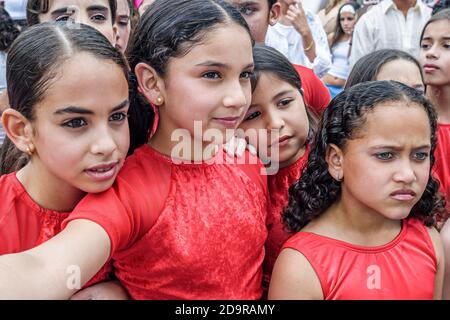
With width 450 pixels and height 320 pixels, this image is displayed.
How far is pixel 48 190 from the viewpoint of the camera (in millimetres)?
1488

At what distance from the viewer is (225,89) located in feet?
4.72

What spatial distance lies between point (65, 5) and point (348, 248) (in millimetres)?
1416

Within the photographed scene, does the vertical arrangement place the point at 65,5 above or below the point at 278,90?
above

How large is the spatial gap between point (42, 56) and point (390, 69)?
142 centimetres

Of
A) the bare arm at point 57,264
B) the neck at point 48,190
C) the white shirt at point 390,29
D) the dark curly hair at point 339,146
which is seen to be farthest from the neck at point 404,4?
the bare arm at point 57,264

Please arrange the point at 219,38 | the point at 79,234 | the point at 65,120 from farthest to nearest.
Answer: the point at 219,38 → the point at 65,120 → the point at 79,234

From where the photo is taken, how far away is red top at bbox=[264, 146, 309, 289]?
179 centimetres

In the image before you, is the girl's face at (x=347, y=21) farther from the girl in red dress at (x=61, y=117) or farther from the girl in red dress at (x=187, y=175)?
the girl in red dress at (x=61, y=117)

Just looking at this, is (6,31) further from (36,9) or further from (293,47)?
(293,47)

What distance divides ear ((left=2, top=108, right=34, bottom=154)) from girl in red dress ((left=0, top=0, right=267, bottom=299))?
219mm

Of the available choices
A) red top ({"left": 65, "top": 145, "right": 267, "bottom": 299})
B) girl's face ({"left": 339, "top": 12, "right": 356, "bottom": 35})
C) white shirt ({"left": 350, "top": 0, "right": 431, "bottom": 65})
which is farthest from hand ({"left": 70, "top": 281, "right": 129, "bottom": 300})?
girl's face ({"left": 339, "top": 12, "right": 356, "bottom": 35})

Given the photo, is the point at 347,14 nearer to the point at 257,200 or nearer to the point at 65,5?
the point at 65,5

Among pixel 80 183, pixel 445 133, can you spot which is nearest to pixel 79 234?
pixel 80 183

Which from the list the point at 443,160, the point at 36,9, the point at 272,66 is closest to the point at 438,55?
the point at 443,160
